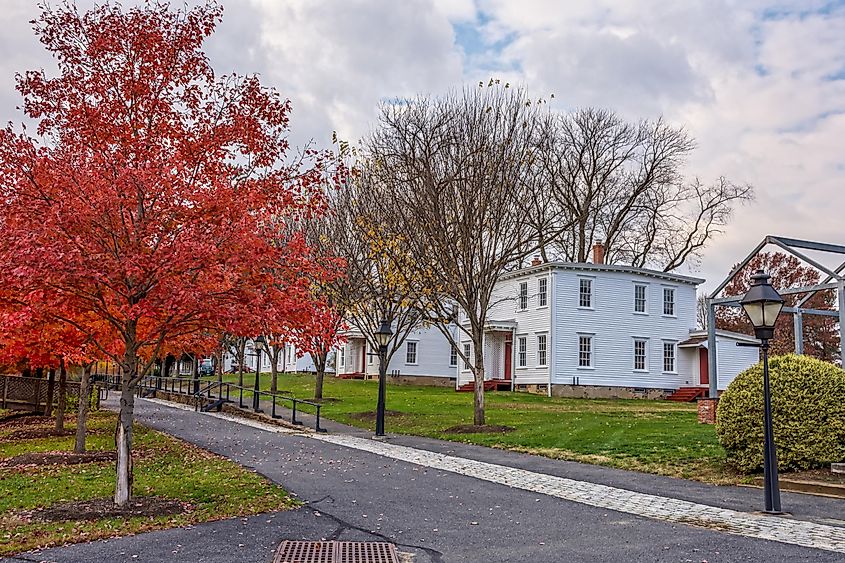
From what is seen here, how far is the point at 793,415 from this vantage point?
40.0 ft

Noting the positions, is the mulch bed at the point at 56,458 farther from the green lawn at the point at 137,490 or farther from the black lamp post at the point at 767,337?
the black lamp post at the point at 767,337

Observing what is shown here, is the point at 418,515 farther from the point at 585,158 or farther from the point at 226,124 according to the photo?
the point at 585,158

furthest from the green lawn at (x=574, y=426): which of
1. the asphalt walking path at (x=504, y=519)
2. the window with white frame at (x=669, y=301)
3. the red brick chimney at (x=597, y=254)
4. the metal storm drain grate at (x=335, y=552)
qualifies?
the red brick chimney at (x=597, y=254)

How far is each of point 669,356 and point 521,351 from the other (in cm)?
762

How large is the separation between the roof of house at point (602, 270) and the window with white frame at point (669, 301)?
547 mm

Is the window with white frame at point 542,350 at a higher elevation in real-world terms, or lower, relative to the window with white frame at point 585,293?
lower

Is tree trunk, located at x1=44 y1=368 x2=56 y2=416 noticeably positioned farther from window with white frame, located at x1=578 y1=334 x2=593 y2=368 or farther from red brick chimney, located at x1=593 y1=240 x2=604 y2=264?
red brick chimney, located at x1=593 y1=240 x2=604 y2=264

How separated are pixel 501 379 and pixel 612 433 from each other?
70.4ft

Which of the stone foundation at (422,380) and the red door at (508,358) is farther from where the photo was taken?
the stone foundation at (422,380)

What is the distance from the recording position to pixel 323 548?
303 inches

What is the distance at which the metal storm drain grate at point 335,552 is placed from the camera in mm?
7246

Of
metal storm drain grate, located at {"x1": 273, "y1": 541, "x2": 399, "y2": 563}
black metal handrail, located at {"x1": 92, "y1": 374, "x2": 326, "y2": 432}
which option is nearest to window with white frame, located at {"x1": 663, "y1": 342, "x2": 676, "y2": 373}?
black metal handrail, located at {"x1": 92, "y1": 374, "x2": 326, "y2": 432}

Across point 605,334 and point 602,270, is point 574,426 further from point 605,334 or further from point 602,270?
point 602,270

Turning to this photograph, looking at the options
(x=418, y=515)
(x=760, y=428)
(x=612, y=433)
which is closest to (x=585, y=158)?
(x=612, y=433)
